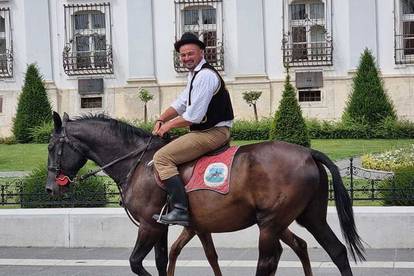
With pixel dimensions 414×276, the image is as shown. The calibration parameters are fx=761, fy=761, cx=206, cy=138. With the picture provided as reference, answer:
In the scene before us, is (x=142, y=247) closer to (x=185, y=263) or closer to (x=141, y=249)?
(x=141, y=249)

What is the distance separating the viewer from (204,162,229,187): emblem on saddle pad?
276 inches

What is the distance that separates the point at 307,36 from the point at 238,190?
22544 millimetres

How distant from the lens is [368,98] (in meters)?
26.5

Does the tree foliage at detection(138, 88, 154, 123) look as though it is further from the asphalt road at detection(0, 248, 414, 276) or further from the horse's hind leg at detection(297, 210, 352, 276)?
the horse's hind leg at detection(297, 210, 352, 276)

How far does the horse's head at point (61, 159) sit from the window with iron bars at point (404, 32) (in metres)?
21.9

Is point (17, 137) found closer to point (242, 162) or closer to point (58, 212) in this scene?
point (58, 212)

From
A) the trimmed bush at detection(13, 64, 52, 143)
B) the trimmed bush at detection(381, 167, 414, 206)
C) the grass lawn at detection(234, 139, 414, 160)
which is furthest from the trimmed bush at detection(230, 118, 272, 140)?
the trimmed bush at detection(381, 167, 414, 206)

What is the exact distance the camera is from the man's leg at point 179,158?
6984 millimetres

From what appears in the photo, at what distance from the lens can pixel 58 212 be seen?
1057cm

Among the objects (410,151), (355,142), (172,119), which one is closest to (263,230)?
(172,119)

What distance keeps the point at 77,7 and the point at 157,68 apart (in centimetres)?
400

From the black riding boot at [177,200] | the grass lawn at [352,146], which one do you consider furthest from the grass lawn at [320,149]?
the black riding boot at [177,200]

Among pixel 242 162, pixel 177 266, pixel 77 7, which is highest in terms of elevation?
pixel 77 7

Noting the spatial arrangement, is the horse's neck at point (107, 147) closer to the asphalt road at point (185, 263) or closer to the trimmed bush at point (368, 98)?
the asphalt road at point (185, 263)
